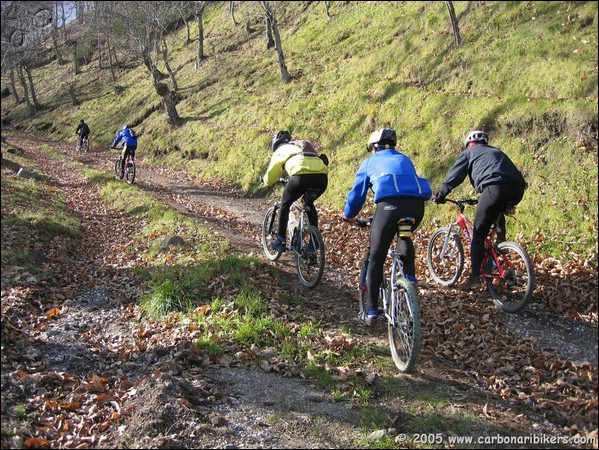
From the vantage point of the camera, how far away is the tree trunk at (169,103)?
1086 inches

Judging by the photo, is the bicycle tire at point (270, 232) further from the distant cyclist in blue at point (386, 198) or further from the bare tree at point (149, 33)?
the bare tree at point (149, 33)

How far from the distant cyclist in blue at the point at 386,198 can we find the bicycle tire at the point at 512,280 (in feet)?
6.11

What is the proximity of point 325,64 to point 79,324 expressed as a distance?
64.7 feet

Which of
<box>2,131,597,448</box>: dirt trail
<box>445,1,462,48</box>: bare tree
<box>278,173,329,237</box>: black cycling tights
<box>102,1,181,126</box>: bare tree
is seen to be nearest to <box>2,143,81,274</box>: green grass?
<box>2,131,597,448</box>: dirt trail

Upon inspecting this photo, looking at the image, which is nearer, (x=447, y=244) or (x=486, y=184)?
(x=486, y=184)

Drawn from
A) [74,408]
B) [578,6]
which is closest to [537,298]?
[74,408]

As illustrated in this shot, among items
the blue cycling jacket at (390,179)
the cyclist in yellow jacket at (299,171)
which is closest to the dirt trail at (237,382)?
the cyclist in yellow jacket at (299,171)

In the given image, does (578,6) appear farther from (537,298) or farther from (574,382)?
(574,382)

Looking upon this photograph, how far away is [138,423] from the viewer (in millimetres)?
4535

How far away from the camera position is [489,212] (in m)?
6.84

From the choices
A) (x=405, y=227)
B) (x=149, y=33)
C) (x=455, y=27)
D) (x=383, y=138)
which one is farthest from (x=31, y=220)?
(x=149, y=33)

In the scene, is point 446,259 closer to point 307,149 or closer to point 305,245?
point 305,245

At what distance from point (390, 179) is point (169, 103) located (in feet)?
81.9

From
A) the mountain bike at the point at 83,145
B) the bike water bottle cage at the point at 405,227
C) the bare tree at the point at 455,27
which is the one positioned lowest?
the bike water bottle cage at the point at 405,227
